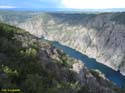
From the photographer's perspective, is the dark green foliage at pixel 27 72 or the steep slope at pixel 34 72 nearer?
the dark green foliage at pixel 27 72

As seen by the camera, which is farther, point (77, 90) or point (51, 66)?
point (51, 66)

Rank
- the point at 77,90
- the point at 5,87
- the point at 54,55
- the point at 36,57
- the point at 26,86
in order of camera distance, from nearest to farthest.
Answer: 1. the point at 5,87
2. the point at 26,86
3. the point at 77,90
4. the point at 36,57
5. the point at 54,55

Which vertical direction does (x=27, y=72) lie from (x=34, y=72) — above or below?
above

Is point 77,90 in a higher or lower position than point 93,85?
higher

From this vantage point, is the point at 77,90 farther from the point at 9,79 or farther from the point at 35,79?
the point at 9,79

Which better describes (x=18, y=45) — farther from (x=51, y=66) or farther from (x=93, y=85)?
(x=93, y=85)

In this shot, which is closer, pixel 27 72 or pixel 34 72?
pixel 27 72

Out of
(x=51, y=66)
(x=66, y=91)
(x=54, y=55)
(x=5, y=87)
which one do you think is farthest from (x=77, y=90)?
(x=54, y=55)

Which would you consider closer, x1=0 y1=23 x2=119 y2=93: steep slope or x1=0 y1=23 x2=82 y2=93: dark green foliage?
x1=0 y1=23 x2=82 y2=93: dark green foliage

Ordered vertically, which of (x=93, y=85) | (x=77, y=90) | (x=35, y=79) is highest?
(x=35, y=79)

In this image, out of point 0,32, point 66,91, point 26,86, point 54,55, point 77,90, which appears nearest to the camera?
point 26,86
